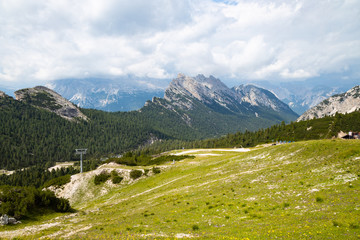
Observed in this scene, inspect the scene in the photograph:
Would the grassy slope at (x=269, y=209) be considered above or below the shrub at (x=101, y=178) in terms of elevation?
above

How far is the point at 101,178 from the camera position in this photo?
68.8m

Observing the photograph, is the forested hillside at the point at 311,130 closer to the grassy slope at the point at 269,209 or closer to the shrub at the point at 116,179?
the shrub at the point at 116,179

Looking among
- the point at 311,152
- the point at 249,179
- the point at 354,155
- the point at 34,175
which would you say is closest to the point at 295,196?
the point at 249,179

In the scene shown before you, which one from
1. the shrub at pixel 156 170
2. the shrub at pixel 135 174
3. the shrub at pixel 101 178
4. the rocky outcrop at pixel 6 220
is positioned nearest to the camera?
the rocky outcrop at pixel 6 220

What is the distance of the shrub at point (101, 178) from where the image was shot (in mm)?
68125

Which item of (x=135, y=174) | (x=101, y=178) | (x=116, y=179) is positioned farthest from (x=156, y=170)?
(x=101, y=178)

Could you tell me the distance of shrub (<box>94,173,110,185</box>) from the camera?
224 feet

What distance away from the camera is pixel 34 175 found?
15712 cm

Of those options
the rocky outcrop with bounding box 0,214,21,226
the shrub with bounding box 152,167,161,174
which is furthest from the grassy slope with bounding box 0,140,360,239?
the shrub with bounding box 152,167,161,174

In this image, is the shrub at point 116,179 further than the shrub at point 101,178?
No

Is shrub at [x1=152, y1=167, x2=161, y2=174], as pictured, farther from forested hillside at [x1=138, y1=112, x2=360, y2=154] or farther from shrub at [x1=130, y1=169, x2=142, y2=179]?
forested hillside at [x1=138, y1=112, x2=360, y2=154]

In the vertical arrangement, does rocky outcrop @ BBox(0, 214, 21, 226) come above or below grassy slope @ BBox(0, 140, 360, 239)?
below

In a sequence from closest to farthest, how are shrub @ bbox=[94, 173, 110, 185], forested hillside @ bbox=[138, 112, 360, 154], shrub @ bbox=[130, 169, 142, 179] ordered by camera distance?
shrub @ bbox=[94, 173, 110, 185] → shrub @ bbox=[130, 169, 142, 179] → forested hillside @ bbox=[138, 112, 360, 154]

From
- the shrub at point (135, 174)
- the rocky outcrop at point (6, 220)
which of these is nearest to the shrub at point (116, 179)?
the shrub at point (135, 174)
